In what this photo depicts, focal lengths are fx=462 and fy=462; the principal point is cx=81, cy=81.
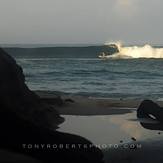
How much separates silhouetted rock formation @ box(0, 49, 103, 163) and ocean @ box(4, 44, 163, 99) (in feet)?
0.34

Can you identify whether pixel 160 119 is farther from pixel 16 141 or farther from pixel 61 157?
pixel 16 141

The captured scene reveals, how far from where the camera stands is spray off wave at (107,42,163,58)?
315 cm

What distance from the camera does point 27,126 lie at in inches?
119

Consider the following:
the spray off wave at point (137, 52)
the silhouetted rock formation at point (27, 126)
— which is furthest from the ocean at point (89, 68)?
the silhouetted rock formation at point (27, 126)

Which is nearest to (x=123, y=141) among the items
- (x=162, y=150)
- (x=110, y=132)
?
(x=110, y=132)

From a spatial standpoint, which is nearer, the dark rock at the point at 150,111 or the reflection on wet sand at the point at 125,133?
the reflection on wet sand at the point at 125,133

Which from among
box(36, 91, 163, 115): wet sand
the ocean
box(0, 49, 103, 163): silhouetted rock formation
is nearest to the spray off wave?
the ocean

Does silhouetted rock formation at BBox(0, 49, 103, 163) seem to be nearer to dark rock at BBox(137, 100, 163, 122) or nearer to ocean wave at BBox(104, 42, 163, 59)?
dark rock at BBox(137, 100, 163, 122)

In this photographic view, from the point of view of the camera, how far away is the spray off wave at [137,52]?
315 centimetres

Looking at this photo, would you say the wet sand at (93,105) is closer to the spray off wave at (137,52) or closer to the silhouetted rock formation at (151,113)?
the silhouetted rock formation at (151,113)

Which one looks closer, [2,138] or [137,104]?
[2,138]

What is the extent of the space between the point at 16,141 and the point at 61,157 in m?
0.31

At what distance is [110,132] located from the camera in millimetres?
3148

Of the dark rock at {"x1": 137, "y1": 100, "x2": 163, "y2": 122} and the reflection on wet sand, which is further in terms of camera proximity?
the dark rock at {"x1": 137, "y1": 100, "x2": 163, "y2": 122}
